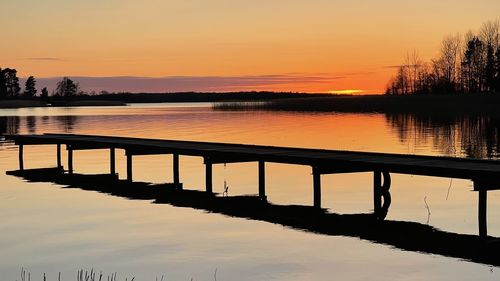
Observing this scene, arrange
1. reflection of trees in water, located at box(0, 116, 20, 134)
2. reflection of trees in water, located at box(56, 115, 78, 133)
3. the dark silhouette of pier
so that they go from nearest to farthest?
1. the dark silhouette of pier
2. reflection of trees in water, located at box(0, 116, 20, 134)
3. reflection of trees in water, located at box(56, 115, 78, 133)

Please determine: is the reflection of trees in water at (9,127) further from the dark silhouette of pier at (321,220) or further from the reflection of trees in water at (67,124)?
the dark silhouette of pier at (321,220)

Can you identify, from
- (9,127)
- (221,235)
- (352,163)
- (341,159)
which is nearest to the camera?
(221,235)

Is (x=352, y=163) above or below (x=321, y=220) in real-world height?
above

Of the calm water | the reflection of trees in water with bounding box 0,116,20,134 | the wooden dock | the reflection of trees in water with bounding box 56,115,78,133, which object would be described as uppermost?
the wooden dock

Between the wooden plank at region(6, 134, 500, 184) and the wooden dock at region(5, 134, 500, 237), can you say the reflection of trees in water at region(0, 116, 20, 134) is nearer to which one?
the wooden plank at region(6, 134, 500, 184)

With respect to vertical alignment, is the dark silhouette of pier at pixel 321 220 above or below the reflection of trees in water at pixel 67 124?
below

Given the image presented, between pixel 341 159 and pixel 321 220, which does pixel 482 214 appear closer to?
pixel 321 220

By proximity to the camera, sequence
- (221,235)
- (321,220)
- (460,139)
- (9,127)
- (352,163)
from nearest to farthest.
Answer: (221,235) < (321,220) < (352,163) < (460,139) < (9,127)

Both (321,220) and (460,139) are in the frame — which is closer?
(321,220)

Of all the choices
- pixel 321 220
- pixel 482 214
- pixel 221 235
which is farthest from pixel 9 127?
pixel 482 214

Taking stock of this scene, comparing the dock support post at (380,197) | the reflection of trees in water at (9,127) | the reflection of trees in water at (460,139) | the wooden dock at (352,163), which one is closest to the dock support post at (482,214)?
the wooden dock at (352,163)

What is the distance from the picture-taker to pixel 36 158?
37.4 meters

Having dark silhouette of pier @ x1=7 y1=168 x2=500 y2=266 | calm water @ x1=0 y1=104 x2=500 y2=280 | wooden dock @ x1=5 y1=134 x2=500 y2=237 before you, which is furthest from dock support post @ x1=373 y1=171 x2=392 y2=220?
dark silhouette of pier @ x1=7 y1=168 x2=500 y2=266

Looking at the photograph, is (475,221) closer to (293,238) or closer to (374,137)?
(293,238)
